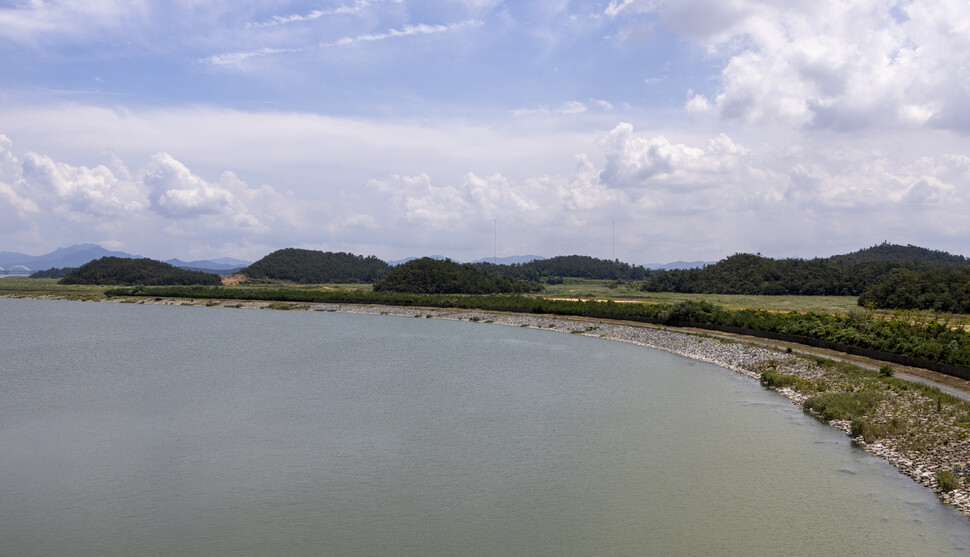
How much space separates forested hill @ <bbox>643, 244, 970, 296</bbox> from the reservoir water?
275ft

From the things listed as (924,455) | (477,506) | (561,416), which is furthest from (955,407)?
(477,506)

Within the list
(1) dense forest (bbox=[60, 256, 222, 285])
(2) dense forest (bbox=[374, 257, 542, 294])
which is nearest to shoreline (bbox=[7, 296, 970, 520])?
(2) dense forest (bbox=[374, 257, 542, 294])

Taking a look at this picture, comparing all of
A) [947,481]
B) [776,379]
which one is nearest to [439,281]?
[776,379]

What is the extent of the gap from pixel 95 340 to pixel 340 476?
145 feet

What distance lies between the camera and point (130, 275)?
500 ft

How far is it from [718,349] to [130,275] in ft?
479

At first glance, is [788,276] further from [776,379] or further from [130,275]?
[130,275]

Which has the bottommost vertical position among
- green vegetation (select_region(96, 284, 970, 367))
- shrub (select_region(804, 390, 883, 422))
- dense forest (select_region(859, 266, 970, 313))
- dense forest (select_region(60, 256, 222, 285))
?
shrub (select_region(804, 390, 883, 422))

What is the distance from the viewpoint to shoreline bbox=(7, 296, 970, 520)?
19.5 meters

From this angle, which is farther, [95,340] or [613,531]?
[95,340]

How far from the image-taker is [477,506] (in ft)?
54.6

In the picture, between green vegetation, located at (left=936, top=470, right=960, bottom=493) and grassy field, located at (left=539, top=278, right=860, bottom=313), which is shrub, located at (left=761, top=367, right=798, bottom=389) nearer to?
green vegetation, located at (left=936, top=470, right=960, bottom=493)

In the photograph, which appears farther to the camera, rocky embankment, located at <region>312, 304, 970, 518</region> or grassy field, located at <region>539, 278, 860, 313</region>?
grassy field, located at <region>539, 278, 860, 313</region>

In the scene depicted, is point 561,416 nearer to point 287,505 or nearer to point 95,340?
point 287,505
